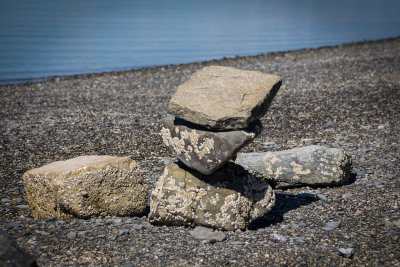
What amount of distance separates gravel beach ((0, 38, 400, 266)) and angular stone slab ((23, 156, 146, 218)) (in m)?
0.18

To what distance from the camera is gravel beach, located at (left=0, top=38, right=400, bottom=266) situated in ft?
18.7

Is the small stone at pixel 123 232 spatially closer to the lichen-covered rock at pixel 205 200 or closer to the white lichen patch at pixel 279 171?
the lichen-covered rock at pixel 205 200

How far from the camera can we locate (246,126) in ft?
19.6

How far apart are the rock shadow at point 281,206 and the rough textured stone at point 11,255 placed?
3244mm

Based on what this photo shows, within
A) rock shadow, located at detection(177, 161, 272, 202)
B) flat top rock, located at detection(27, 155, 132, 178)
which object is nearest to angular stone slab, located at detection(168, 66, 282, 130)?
rock shadow, located at detection(177, 161, 272, 202)

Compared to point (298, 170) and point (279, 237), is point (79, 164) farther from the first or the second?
point (298, 170)

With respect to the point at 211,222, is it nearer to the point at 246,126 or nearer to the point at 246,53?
the point at 246,126

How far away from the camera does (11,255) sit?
4.27 meters

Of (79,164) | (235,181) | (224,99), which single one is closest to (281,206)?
(235,181)

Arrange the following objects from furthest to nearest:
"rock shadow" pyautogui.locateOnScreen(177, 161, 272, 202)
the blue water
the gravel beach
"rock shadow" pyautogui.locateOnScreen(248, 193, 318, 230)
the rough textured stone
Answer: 1. the blue water
2. "rock shadow" pyautogui.locateOnScreen(248, 193, 318, 230)
3. "rock shadow" pyautogui.locateOnScreen(177, 161, 272, 202)
4. the gravel beach
5. the rough textured stone

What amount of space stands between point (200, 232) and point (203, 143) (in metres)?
1.24

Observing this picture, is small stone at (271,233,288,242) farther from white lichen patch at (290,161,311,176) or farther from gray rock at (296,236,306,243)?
white lichen patch at (290,161,311,176)

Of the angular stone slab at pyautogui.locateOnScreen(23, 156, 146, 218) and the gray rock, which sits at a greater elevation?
the angular stone slab at pyautogui.locateOnScreen(23, 156, 146, 218)

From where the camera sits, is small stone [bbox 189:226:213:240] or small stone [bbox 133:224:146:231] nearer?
small stone [bbox 189:226:213:240]
